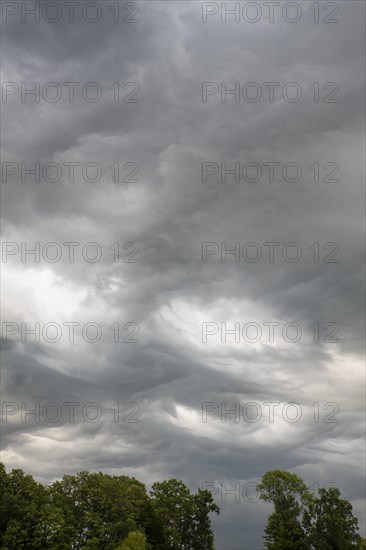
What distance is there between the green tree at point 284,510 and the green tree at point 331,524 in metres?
2.00

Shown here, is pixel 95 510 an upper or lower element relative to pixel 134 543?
upper

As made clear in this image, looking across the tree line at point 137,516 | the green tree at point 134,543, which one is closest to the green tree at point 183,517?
the tree line at point 137,516

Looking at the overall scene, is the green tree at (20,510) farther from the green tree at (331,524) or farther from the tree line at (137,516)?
the green tree at (331,524)

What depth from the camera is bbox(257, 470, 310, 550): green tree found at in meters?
101

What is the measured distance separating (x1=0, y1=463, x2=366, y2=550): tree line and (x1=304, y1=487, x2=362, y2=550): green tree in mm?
154

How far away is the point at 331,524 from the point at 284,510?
29.9 feet

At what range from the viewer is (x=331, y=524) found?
98.5m

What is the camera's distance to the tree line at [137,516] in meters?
81.7

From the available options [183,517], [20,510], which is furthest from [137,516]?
[20,510]

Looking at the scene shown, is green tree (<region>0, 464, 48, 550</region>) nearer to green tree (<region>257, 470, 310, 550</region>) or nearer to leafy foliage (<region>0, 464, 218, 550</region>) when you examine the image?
leafy foliage (<region>0, 464, 218, 550</region>)

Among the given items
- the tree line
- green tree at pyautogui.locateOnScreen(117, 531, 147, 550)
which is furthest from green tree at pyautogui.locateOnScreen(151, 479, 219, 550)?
green tree at pyautogui.locateOnScreen(117, 531, 147, 550)

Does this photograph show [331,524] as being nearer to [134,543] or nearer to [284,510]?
[284,510]

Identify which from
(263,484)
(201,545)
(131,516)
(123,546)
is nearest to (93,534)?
(131,516)

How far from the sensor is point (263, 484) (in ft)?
352
